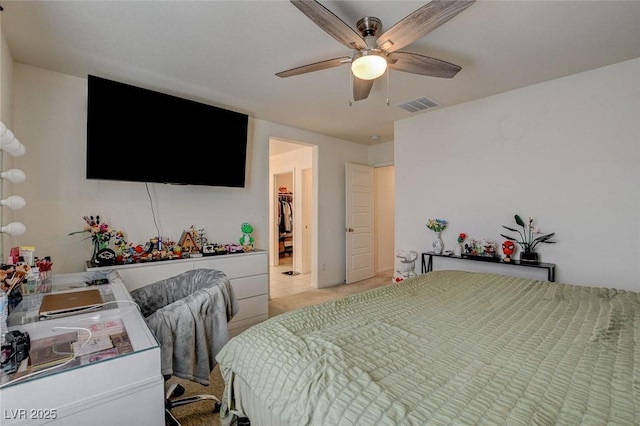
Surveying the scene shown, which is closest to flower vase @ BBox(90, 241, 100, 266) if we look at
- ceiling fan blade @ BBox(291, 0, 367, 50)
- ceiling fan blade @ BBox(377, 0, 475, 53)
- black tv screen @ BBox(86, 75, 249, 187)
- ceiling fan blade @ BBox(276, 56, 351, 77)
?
black tv screen @ BBox(86, 75, 249, 187)

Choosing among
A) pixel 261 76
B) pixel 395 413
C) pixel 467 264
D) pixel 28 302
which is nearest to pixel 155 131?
pixel 261 76

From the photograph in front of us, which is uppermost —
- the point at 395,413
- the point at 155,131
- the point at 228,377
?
the point at 155,131

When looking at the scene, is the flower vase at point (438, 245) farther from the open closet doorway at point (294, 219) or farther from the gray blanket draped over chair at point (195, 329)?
the gray blanket draped over chair at point (195, 329)

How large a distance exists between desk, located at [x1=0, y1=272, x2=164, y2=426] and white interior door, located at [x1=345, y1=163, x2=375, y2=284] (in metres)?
3.96

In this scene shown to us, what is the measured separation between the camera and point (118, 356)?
907 millimetres

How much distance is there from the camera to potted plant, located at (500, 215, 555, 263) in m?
2.79

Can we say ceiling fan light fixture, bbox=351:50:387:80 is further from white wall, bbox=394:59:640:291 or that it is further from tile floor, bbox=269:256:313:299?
tile floor, bbox=269:256:313:299

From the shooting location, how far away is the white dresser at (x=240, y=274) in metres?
2.59

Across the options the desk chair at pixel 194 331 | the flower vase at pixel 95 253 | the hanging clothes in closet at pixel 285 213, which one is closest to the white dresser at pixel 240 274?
the flower vase at pixel 95 253

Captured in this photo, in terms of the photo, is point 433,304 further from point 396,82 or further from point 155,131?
point 155,131

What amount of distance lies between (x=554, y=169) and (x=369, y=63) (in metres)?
2.29

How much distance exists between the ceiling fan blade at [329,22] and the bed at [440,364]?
151 centimetres

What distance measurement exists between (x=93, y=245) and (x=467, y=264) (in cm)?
390

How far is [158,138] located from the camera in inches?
103
